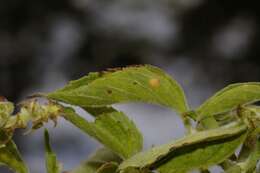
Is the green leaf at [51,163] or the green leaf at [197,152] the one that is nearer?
the green leaf at [197,152]

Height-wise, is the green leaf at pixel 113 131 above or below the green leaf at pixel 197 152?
above

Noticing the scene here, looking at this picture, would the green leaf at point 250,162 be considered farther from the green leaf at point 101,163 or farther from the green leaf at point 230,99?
the green leaf at point 101,163

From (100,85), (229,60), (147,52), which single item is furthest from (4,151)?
(229,60)

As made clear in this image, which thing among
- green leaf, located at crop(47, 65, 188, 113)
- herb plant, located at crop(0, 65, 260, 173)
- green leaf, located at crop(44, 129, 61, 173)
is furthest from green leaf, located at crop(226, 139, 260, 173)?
green leaf, located at crop(44, 129, 61, 173)

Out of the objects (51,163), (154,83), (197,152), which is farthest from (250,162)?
(51,163)

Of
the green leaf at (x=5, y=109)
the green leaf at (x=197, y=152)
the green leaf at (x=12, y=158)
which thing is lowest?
the green leaf at (x=197, y=152)

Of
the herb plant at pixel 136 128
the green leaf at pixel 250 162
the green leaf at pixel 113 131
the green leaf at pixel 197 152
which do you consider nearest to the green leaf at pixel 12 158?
the herb plant at pixel 136 128

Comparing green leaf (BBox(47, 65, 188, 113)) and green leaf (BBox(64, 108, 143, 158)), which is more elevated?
green leaf (BBox(47, 65, 188, 113))

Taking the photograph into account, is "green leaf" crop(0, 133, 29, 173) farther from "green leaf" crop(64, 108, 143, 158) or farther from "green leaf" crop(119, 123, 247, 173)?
"green leaf" crop(119, 123, 247, 173)
